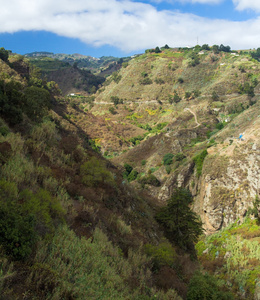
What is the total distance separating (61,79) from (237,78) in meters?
109

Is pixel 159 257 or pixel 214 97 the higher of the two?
pixel 214 97

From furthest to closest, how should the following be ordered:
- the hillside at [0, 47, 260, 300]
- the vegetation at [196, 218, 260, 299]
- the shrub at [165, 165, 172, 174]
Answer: the shrub at [165, 165, 172, 174]
the vegetation at [196, 218, 260, 299]
the hillside at [0, 47, 260, 300]

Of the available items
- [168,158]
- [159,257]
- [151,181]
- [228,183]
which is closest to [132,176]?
[151,181]

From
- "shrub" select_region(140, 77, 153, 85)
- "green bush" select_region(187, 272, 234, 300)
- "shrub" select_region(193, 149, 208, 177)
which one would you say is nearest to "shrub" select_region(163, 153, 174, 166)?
"shrub" select_region(193, 149, 208, 177)

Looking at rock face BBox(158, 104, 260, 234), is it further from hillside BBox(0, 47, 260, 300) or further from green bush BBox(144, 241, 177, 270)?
green bush BBox(144, 241, 177, 270)

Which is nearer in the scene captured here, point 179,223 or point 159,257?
point 159,257

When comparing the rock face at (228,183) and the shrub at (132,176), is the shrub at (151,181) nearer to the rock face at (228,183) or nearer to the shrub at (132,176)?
the shrub at (132,176)

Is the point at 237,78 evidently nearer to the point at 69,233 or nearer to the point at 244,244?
the point at 244,244

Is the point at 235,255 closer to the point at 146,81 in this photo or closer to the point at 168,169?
the point at 168,169

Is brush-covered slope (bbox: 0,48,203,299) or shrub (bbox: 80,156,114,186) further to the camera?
shrub (bbox: 80,156,114,186)

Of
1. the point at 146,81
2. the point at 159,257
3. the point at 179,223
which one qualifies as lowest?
the point at 179,223

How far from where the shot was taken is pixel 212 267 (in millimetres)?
18969

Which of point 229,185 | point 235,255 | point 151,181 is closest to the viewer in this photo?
point 235,255

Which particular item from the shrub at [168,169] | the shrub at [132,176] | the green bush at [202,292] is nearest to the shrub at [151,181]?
the shrub at [168,169]
